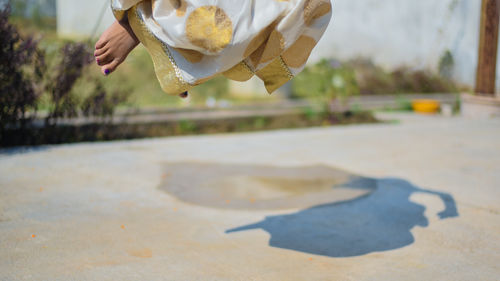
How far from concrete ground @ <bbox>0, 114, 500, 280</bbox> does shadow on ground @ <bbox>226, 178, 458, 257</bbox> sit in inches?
0.5

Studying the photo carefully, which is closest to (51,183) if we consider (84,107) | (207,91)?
(84,107)

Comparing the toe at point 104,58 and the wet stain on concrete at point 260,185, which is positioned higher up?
the toe at point 104,58

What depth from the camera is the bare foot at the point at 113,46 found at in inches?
75.7

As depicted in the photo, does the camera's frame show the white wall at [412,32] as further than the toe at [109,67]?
Yes

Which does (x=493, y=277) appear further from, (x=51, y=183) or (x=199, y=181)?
(x=51, y=183)

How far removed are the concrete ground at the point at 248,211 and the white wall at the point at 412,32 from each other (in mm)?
6743

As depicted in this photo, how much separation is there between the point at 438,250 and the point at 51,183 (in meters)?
2.88

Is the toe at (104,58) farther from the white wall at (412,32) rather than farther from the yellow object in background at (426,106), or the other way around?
the white wall at (412,32)

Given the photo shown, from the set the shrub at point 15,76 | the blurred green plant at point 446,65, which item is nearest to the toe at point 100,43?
the shrub at point 15,76

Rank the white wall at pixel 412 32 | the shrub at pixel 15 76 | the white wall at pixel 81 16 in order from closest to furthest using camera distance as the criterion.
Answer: the shrub at pixel 15 76 → the white wall at pixel 81 16 → the white wall at pixel 412 32

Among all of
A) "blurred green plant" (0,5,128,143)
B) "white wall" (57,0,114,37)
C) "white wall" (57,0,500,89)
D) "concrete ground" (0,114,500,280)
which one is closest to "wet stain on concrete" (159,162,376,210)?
"concrete ground" (0,114,500,280)

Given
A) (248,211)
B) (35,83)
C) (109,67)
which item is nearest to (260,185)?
(248,211)

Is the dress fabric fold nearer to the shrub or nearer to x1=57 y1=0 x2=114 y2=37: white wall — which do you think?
the shrub

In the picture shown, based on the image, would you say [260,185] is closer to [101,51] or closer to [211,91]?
[101,51]
